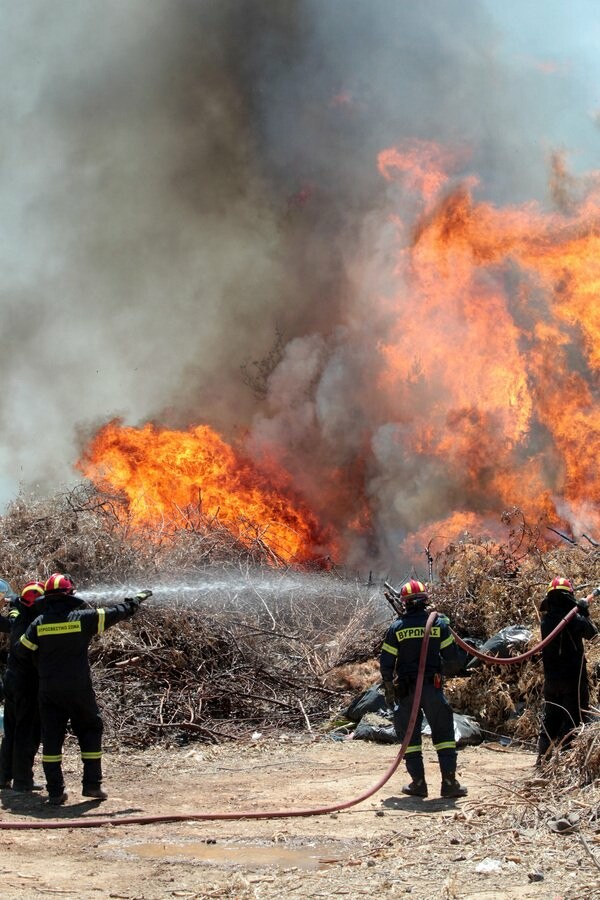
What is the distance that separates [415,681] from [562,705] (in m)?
1.29

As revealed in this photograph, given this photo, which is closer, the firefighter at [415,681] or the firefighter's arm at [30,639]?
the firefighter at [415,681]

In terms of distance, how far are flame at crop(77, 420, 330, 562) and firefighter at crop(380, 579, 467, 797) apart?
8513mm

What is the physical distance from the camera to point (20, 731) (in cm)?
714

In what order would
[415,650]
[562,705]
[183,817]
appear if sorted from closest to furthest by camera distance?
[183,817]
[415,650]
[562,705]

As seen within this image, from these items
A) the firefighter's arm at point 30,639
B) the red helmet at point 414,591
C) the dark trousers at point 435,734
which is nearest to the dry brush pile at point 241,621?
the dark trousers at point 435,734

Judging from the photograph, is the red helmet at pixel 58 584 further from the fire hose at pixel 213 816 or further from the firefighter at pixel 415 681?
the firefighter at pixel 415 681

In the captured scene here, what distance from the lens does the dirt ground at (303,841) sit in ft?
14.9

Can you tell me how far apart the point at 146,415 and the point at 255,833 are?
50.8 feet

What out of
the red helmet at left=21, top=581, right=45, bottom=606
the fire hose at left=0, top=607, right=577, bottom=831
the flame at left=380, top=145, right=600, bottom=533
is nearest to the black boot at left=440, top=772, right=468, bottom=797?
the fire hose at left=0, top=607, right=577, bottom=831

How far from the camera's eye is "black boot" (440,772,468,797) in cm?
664

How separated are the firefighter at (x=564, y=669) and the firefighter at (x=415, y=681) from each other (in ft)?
2.78

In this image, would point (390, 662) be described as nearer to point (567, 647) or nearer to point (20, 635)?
point (567, 647)

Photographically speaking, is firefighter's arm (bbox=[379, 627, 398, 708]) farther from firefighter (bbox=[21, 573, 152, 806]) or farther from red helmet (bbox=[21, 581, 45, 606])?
red helmet (bbox=[21, 581, 45, 606])

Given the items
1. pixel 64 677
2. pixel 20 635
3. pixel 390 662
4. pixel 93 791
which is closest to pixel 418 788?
pixel 390 662
